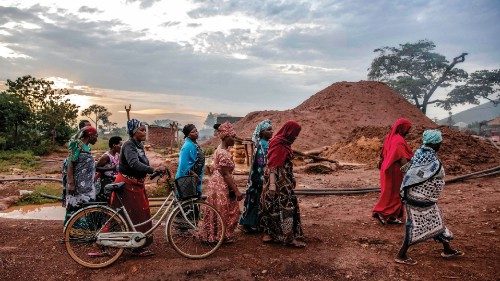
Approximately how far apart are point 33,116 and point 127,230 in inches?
1130

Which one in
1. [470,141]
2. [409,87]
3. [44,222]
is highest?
[409,87]

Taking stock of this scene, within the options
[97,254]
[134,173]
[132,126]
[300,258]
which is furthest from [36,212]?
[300,258]

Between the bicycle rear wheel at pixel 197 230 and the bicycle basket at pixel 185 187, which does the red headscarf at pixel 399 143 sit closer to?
the bicycle rear wheel at pixel 197 230

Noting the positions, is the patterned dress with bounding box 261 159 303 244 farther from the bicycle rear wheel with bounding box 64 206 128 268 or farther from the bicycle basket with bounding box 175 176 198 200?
the bicycle rear wheel with bounding box 64 206 128 268

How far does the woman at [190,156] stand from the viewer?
17.0 feet

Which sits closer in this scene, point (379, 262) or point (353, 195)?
point (379, 262)

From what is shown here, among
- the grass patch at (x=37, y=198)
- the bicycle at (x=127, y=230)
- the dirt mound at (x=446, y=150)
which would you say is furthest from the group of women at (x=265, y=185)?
the dirt mound at (x=446, y=150)

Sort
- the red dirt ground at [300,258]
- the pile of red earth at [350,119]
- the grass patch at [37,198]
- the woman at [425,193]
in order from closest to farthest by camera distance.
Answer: the red dirt ground at [300,258] → the woman at [425,193] → the grass patch at [37,198] → the pile of red earth at [350,119]

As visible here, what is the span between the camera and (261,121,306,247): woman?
491 cm

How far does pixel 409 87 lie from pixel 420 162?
43.1 metres

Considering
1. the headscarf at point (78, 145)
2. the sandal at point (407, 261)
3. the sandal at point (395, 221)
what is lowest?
the sandal at point (407, 261)

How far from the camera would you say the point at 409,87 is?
4334 cm

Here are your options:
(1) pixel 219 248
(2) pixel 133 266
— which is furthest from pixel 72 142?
(1) pixel 219 248

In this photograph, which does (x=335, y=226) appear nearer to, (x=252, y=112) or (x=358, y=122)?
(x=358, y=122)
